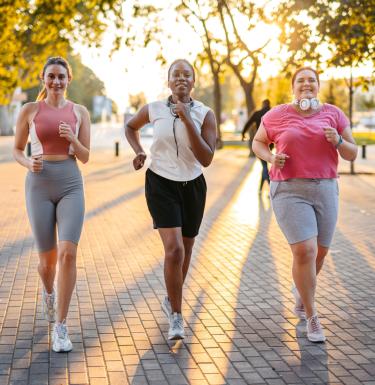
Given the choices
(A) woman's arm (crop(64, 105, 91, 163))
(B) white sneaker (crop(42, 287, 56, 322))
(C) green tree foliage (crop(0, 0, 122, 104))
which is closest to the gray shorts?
(A) woman's arm (crop(64, 105, 91, 163))

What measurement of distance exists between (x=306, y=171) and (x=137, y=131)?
1238 mm

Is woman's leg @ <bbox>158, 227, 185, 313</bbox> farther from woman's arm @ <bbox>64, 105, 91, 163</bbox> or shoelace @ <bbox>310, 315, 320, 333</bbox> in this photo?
shoelace @ <bbox>310, 315, 320, 333</bbox>

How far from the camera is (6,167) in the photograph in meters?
26.8

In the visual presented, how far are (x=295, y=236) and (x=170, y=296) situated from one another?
933mm

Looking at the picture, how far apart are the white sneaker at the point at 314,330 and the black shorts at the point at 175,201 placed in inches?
39.5

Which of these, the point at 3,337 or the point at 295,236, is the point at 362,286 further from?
the point at 3,337

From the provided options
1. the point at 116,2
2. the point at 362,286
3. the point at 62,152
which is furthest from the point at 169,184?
the point at 116,2

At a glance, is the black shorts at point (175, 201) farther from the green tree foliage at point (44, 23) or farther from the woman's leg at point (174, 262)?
the green tree foliage at point (44, 23)

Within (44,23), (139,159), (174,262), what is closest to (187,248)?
(174,262)

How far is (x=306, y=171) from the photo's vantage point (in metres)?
5.93

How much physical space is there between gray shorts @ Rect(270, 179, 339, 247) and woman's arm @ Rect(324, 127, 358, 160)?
212mm

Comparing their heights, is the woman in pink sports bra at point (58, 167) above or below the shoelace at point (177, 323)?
above

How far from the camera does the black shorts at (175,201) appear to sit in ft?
19.3

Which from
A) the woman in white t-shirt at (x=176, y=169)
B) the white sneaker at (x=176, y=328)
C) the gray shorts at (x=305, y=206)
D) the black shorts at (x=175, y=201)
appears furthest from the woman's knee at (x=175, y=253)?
the gray shorts at (x=305, y=206)
